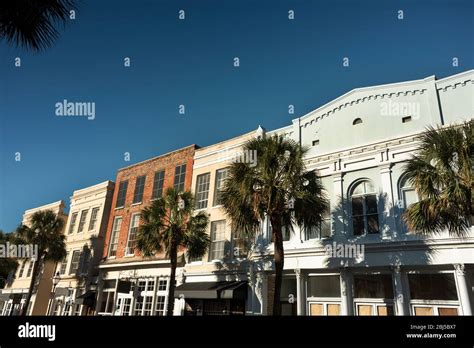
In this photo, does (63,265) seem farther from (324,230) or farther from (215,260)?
(324,230)

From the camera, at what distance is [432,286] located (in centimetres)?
Answer: 1330

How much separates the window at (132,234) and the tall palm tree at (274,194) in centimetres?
1349

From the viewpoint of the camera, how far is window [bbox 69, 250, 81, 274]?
28.5 metres

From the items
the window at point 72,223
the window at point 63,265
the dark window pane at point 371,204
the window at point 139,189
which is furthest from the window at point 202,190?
the window at point 72,223

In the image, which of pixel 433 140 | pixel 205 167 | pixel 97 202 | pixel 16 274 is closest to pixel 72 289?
pixel 97 202

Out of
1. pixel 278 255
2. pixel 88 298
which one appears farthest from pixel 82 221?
pixel 278 255

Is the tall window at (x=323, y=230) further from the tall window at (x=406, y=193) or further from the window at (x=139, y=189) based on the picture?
the window at (x=139, y=189)

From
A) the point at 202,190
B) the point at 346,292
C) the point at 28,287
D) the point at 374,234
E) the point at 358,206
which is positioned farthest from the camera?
the point at 28,287

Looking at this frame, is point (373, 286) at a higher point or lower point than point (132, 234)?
lower

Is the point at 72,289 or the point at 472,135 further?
the point at 72,289

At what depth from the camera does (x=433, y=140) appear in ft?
36.2

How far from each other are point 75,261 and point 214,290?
661 inches
